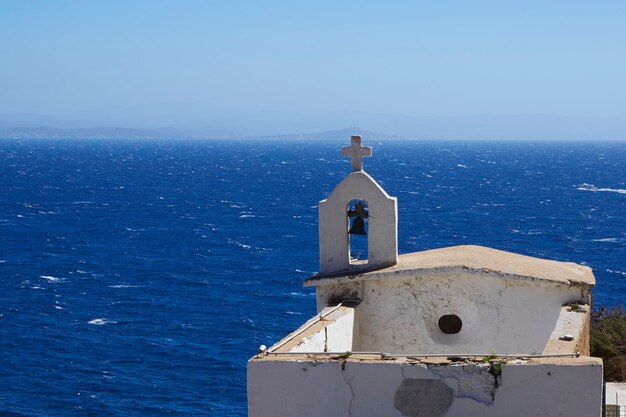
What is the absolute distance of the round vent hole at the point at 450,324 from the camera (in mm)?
16266

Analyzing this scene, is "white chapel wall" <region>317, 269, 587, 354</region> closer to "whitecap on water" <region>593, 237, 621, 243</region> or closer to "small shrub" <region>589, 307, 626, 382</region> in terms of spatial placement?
"small shrub" <region>589, 307, 626, 382</region>

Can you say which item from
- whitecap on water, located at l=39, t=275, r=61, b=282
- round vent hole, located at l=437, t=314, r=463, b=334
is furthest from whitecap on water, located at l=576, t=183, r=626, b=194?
round vent hole, located at l=437, t=314, r=463, b=334

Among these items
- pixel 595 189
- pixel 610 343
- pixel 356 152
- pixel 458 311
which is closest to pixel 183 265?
pixel 610 343

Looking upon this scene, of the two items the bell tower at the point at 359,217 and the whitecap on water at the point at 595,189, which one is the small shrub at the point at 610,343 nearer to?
the bell tower at the point at 359,217

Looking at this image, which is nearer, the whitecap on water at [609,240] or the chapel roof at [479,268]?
the chapel roof at [479,268]

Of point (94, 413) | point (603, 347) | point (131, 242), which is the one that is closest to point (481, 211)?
point (131, 242)

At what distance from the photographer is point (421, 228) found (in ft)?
299

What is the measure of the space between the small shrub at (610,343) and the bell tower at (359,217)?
11.0 meters

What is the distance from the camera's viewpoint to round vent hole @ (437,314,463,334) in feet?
53.4

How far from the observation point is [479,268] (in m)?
15.9

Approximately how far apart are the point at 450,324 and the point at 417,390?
4.94 metres

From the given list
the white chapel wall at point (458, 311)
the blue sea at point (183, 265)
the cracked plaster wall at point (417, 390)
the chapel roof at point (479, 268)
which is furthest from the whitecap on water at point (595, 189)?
the cracked plaster wall at point (417, 390)

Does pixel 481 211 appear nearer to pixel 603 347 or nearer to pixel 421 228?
pixel 421 228

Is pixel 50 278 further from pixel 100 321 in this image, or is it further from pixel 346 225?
pixel 346 225
